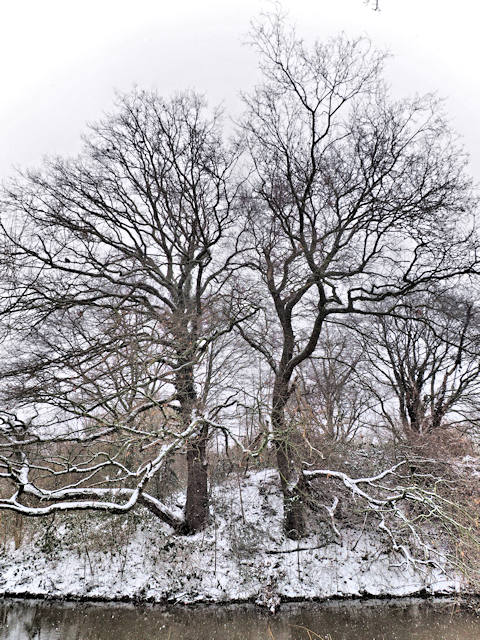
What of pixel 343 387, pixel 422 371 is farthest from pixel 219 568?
pixel 422 371

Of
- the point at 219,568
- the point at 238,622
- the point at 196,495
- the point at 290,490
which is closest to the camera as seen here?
the point at 238,622

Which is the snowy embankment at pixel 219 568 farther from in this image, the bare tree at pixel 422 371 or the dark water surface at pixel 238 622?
the bare tree at pixel 422 371

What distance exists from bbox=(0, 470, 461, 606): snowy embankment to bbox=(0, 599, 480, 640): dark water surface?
0.43m

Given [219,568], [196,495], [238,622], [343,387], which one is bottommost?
[238,622]

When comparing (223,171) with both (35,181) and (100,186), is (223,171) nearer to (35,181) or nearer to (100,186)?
(100,186)

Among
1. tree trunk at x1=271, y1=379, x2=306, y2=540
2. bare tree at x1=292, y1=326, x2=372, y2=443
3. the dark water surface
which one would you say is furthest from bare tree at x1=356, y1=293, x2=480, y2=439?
the dark water surface

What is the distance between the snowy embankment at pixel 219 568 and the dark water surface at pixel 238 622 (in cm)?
43

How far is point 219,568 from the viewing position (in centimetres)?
1214

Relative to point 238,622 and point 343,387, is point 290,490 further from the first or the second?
point 343,387

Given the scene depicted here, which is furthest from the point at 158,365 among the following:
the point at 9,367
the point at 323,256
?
the point at 323,256

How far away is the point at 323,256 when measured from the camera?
13.2 metres

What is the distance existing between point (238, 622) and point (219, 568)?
6.81 feet

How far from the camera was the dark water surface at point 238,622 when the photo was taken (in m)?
9.38

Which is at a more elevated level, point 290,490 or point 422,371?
point 422,371
